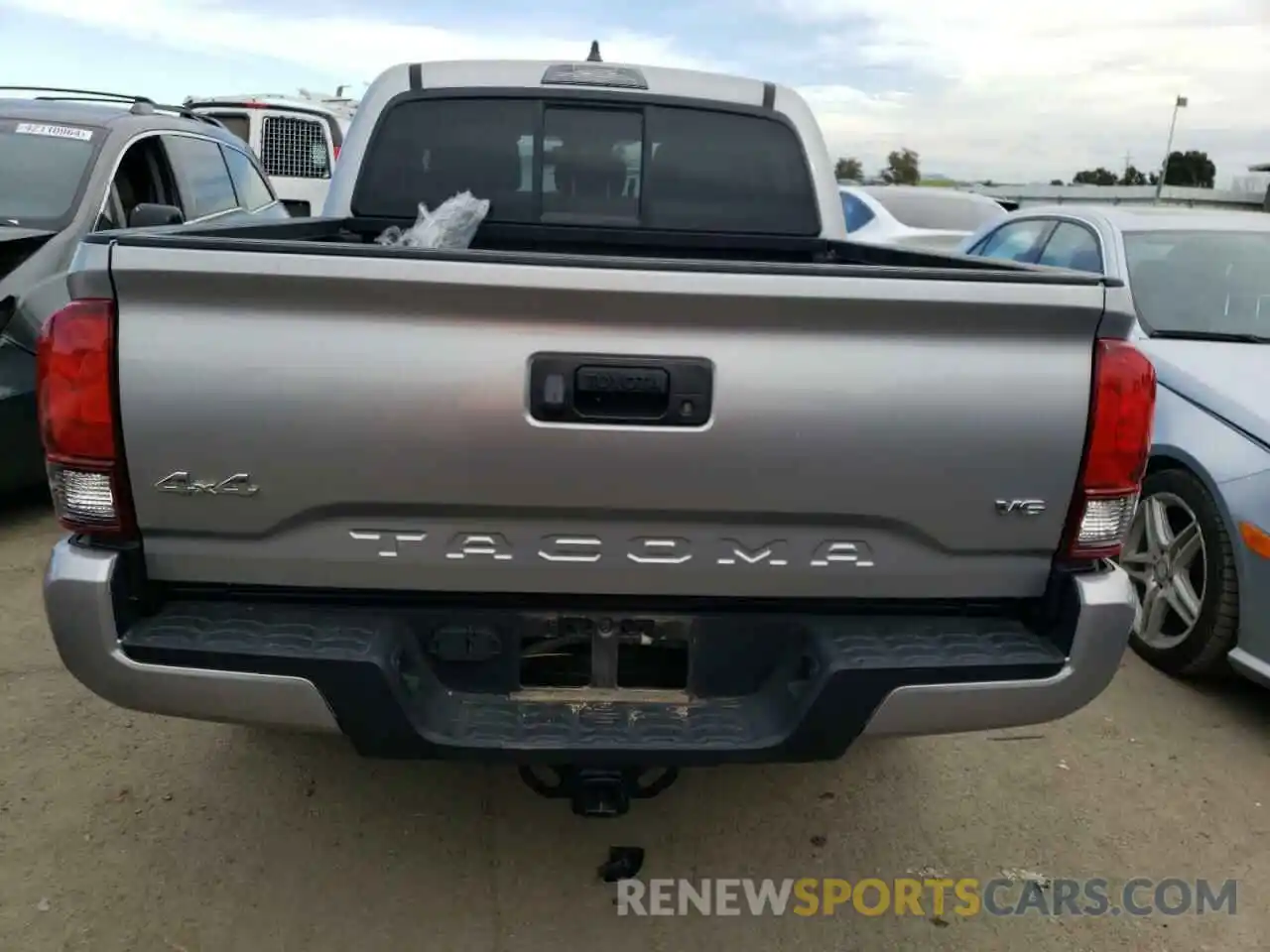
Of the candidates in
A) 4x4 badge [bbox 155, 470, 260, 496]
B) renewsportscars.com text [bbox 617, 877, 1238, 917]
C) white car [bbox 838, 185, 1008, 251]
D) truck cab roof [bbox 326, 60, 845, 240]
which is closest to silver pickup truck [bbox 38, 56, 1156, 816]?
4x4 badge [bbox 155, 470, 260, 496]

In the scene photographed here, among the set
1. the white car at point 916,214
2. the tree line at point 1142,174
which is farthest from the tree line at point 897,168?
the white car at point 916,214

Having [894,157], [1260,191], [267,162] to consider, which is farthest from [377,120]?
[894,157]

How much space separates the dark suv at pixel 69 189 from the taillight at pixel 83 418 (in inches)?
78.8

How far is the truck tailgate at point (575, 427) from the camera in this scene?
189 centimetres

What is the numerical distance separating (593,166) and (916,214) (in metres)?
7.67

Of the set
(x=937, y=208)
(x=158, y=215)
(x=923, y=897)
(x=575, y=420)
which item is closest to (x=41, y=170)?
(x=158, y=215)

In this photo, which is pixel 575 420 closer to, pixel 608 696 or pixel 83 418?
pixel 608 696

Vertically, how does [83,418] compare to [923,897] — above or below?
above

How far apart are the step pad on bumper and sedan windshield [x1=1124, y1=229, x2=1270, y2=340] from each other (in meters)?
2.85

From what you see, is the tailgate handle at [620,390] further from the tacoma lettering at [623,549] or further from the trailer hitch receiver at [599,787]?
the trailer hitch receiver at [599,787]

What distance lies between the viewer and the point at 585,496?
2.00 metres

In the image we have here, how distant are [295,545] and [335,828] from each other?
1.18m

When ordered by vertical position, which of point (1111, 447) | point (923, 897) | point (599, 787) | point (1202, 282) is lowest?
point (923, 897)

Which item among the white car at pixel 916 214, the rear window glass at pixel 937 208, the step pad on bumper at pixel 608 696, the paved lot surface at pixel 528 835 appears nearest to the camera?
the step pad on bumper at pixel 608 696
